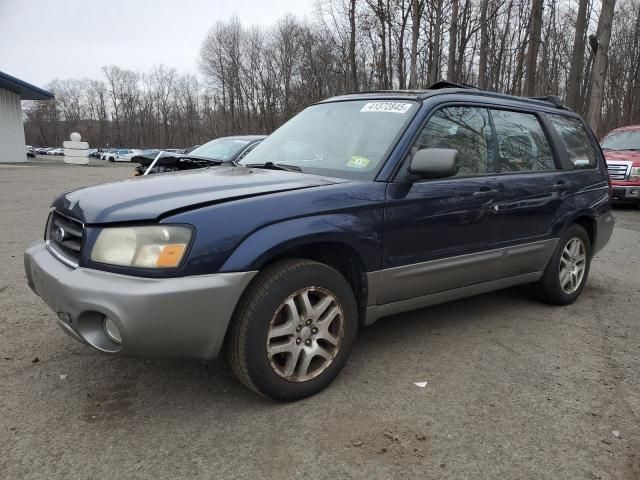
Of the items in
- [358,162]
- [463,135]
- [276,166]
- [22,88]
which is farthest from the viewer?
[22,88]

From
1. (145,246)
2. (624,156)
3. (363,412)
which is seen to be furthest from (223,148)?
(624,156)

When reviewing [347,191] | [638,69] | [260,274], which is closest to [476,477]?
[260,274]

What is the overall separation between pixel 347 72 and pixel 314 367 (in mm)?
25271

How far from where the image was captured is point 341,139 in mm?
3582

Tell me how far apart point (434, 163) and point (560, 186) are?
1826 millimetres

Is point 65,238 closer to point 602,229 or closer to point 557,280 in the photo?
point 557,280

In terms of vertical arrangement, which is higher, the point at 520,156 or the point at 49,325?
the point at 520,156

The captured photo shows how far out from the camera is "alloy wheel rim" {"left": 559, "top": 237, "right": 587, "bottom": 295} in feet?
14.9

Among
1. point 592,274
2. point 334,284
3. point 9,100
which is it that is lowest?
point 592,274

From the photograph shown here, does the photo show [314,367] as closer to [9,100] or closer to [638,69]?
[9,100]

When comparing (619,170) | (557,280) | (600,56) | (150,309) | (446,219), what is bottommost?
(557,280)

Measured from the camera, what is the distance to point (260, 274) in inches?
104

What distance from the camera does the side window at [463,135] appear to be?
11.4ft

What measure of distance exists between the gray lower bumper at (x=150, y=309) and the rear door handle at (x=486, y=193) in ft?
6.04
